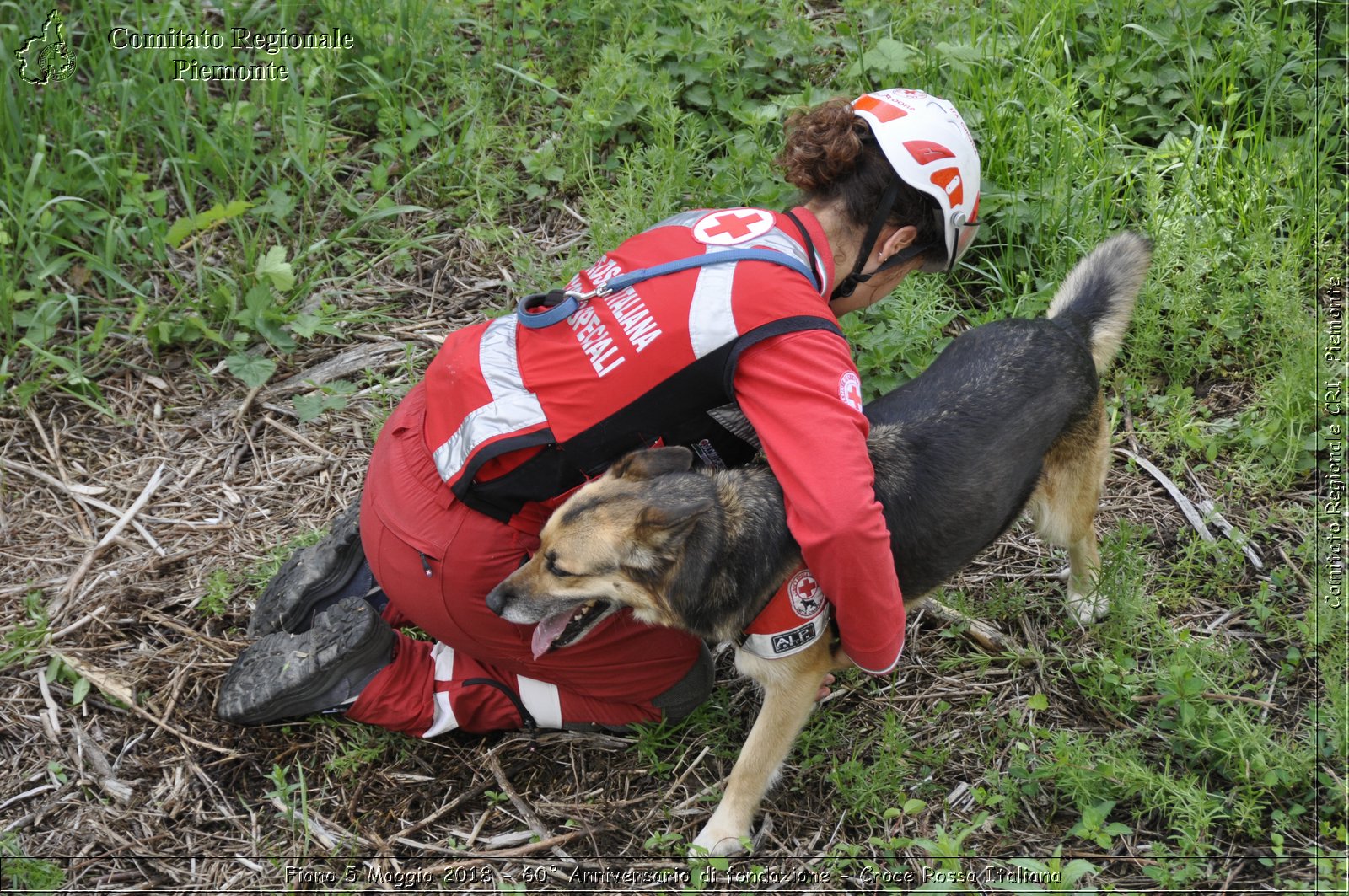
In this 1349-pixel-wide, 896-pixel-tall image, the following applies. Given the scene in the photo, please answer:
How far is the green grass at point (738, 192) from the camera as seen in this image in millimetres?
4035

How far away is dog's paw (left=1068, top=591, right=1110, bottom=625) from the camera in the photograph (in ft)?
12.8

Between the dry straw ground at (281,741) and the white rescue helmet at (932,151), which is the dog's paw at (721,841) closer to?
the dry straw ground at (281,741)

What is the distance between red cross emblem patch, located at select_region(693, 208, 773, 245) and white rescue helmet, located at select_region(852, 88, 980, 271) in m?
0.45

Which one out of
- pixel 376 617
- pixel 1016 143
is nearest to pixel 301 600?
pixel 376 617

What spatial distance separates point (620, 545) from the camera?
306 centimetres

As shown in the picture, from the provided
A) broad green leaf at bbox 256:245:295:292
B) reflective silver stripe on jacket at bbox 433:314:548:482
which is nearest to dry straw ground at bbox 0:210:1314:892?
broad green leaf at bbox 256:245:295:292

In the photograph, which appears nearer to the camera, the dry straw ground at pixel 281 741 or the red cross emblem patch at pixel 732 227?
the red cross emblem patch at pixel 732 227

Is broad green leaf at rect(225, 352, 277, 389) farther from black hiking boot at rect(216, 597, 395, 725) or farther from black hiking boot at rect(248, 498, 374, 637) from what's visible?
black hiking boot at rect(216, 597, 395, 725)

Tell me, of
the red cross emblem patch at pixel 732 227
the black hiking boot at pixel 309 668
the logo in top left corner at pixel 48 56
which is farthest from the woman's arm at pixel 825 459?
the logo in top left corner at pixel 48 56

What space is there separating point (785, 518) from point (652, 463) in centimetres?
43

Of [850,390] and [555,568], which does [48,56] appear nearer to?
[555,568]

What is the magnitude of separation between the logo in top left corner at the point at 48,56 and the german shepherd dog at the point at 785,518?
3960 millimetres

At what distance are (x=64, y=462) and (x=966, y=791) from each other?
3825 mm

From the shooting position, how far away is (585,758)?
3.67 metres
